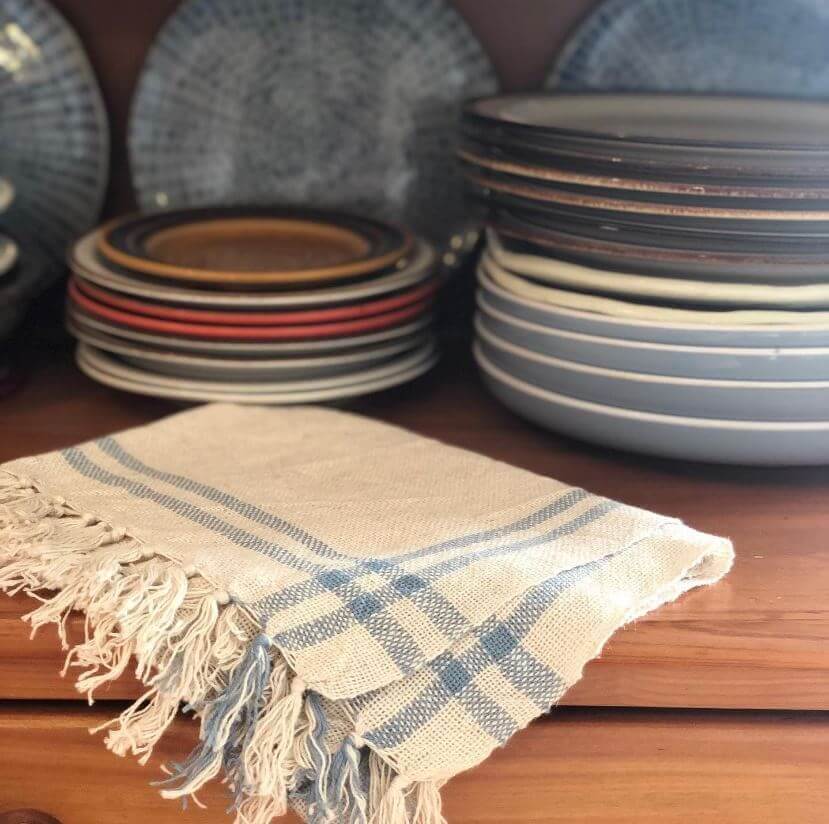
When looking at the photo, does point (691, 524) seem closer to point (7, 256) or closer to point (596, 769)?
point (596, 769)

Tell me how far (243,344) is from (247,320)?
0.06 feet

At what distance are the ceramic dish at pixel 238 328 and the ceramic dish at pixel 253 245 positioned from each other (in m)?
0.03

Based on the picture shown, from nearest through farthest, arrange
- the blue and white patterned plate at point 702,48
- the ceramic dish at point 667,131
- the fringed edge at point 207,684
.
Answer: the fringed edge at point 207,684 → the ceramic dish at point 667,131 → the blue and white patterned plate at point 702,48

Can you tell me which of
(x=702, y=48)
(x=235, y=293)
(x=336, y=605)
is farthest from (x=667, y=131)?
(x=336, y=605)

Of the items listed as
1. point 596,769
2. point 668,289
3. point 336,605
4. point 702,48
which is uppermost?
point 702,48

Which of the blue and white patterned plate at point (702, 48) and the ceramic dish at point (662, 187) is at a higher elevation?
the blue and white patterned plate at point (702, 48)

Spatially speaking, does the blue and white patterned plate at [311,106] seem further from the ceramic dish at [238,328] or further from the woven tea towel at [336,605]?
the woven tea towel at [336,605]

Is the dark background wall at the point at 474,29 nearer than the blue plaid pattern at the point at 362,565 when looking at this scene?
No

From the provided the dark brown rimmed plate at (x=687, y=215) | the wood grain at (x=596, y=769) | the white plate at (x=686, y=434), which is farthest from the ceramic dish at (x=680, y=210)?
the wood grain at (x=596, y=769)

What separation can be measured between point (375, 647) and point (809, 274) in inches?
13.8

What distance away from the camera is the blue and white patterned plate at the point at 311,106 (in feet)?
2.92

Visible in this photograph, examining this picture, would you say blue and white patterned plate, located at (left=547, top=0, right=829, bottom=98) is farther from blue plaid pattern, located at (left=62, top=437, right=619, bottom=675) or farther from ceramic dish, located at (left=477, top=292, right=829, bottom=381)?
blue plaid pattern, located at (left=62, top=437, right=619, bottom=675)

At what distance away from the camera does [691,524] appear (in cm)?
62

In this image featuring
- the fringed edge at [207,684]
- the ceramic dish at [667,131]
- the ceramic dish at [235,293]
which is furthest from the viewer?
the ceramic dish at [235,293]
